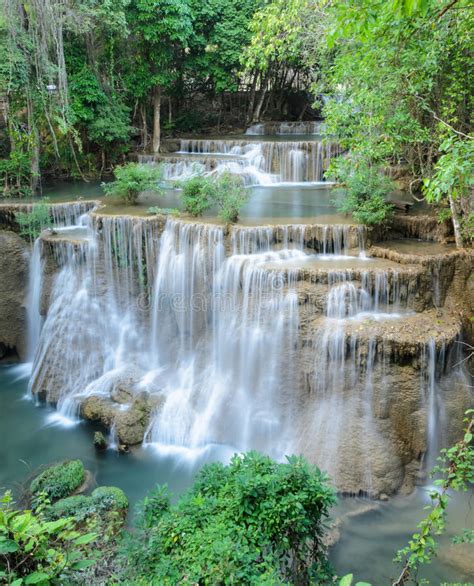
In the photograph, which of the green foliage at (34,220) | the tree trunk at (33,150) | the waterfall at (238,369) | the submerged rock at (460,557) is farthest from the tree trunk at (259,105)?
the submerged rock at (460,557)

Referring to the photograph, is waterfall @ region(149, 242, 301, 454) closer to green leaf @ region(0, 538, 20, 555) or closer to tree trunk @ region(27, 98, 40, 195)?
green leaf @ region(0, 538, 20, 555)

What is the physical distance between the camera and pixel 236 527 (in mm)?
4066

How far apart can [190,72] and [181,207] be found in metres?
12.1

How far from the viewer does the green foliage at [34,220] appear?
11.2m

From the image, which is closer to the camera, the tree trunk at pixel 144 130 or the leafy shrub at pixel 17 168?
the leafy shrub at pixel 17 168

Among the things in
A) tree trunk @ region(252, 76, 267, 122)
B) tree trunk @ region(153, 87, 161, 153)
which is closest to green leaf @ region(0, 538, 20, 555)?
tree trunk @ region(153, 87, 161, 153)

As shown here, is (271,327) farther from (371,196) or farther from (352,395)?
(371,196)

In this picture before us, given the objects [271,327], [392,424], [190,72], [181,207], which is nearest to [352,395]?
[392,424]

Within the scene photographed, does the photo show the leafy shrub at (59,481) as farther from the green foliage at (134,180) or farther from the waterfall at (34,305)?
the green foliage at (134,180)

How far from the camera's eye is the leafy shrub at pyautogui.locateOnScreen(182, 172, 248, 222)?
1003 cm

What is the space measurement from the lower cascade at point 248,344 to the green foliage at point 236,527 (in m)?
3.08

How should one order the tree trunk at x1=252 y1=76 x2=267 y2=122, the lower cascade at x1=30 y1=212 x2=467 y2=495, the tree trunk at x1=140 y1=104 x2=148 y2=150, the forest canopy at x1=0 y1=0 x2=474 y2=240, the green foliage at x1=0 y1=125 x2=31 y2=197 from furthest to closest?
the tree trunk at x1=252 y1=76 x2=267 y2=122
the tree trunk at x1=140 y1=104 x2=148 y2=150
the green foliage at x1=0 y1=125 x2=31 y2=197
the lower cascade at x1=30 y1=212 x2=467 y2=495
the forest canopy at x1=0 y1=0 x2=474 y2=240

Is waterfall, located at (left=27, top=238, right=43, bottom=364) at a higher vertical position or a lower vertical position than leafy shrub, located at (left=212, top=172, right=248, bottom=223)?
lower

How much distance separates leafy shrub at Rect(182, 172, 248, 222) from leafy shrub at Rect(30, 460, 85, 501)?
5421 mm
